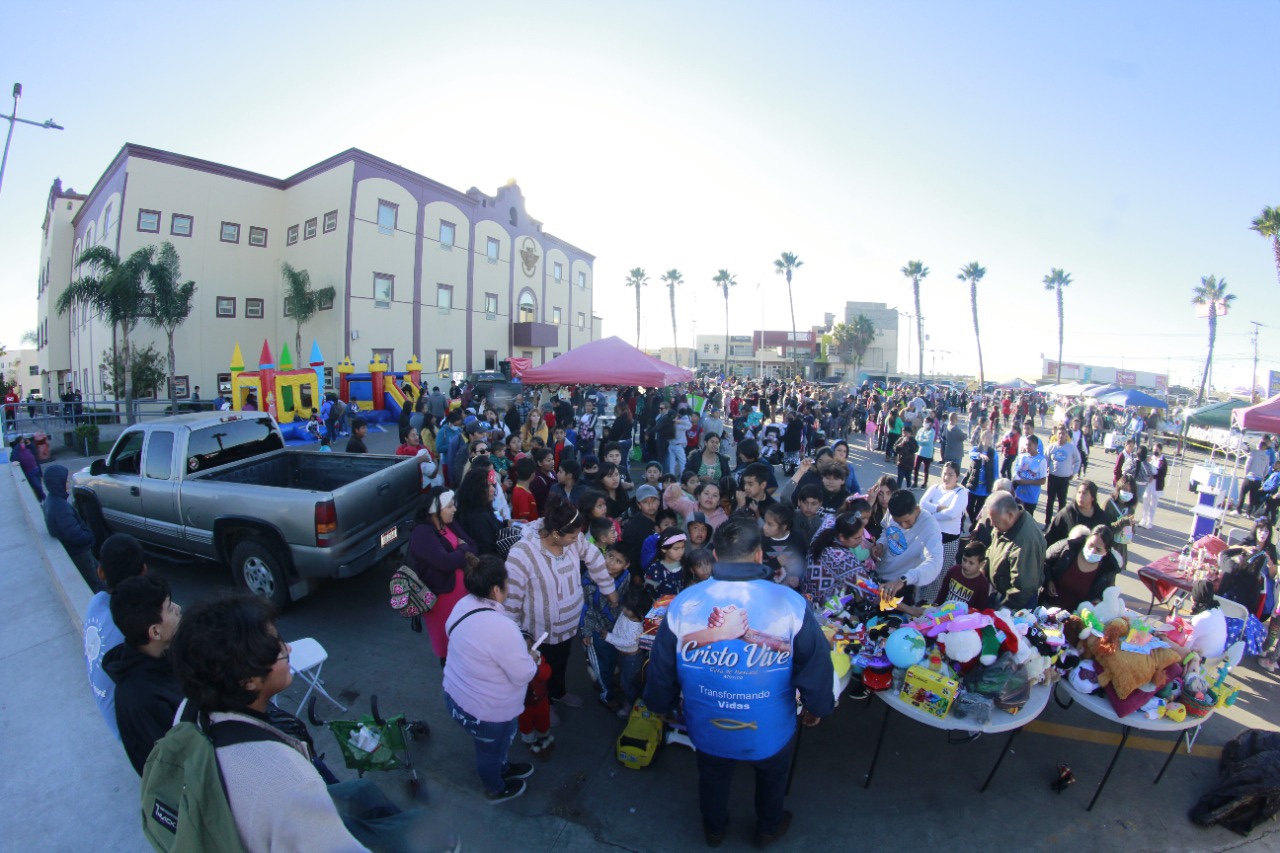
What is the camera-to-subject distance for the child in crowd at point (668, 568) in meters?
4.00

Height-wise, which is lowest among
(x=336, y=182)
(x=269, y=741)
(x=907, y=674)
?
(x=907, y=674)

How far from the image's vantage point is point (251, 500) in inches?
204

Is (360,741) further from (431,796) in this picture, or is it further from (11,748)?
(11,748)

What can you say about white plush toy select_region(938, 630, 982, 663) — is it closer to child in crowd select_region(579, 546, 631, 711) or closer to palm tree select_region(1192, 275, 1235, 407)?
child in crowd select_region(579, 546, 631, 711)

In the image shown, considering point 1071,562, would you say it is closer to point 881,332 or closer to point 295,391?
point 295,391

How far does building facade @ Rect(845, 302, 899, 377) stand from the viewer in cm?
7906

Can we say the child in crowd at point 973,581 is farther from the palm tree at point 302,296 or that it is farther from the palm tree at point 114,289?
the palm tree at point 302,296

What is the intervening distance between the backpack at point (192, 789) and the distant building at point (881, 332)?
84.2 m

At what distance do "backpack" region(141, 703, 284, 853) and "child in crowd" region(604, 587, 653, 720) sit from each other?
8.17 feet

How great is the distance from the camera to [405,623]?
17.7 feet

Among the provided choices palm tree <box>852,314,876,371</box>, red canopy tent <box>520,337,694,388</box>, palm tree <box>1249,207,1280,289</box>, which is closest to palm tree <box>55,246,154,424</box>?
red canopy tent <box>520,337,694,388</box>

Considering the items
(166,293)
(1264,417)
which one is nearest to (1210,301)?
(1264,417)

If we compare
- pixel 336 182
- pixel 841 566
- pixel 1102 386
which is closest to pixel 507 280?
pixel 336 182

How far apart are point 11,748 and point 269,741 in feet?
10.2
